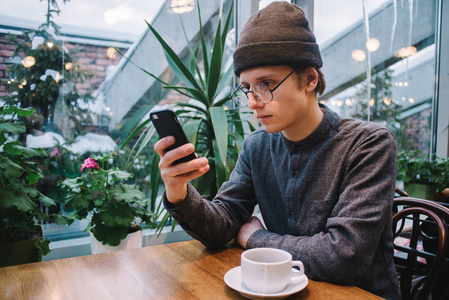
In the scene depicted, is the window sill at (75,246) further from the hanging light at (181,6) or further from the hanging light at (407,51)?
the hanging light at (407,51)

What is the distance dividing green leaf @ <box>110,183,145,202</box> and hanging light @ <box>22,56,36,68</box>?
872mm

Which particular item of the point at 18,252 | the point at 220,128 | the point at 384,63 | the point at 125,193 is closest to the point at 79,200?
the point at 125,193

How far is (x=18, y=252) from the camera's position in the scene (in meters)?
1.43

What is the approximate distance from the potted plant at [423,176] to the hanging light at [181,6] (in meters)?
2.16

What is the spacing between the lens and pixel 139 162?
2.27 m

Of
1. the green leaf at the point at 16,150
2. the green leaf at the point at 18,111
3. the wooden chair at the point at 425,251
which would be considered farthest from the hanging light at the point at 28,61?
the wooden chair at the point at 425,251

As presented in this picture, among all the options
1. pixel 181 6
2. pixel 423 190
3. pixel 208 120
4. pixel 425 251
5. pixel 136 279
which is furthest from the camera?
pixel 423 190

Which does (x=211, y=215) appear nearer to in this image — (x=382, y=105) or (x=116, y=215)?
(x=116, y=215)

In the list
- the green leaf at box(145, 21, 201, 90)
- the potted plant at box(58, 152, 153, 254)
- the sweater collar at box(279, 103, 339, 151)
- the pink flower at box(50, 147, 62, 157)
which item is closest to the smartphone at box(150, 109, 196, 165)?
the sweater collar at box(279, 103, 339, 151)

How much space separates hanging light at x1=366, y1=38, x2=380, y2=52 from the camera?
128 inches

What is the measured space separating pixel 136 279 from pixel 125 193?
90 centimetres

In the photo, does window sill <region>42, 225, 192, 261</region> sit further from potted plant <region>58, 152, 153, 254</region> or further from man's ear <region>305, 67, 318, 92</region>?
man's ear <region>305, 67, 318, 92</region>

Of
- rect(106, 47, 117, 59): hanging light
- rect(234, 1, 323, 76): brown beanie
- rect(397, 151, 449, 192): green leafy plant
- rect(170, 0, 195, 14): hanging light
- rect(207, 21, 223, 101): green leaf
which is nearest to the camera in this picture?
rect(234, 1, 323, 76): brown beanie

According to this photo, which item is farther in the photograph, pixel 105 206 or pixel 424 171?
pixel 424 171
